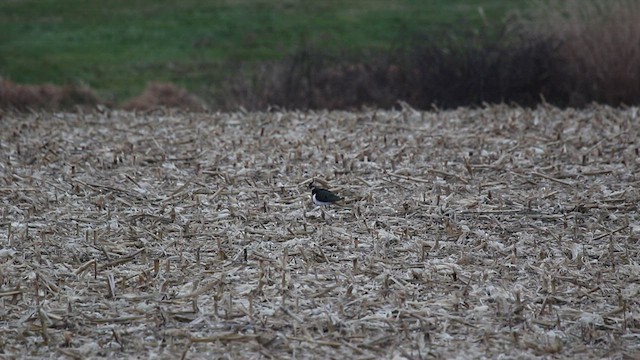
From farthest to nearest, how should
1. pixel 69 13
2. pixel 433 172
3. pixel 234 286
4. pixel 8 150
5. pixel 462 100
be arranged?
pixel 69 13 → pixel 462 100 → pixel 8 150 → pixel 433 172 → pixel 234 286

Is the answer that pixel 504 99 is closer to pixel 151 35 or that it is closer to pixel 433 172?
pixel 433 172

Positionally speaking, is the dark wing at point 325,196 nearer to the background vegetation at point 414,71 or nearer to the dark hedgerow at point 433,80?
the background vegetation at point 414,71

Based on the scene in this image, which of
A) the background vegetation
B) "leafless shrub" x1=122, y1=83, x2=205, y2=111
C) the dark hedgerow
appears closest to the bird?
the background vegetation

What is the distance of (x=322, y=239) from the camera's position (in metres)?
5.93

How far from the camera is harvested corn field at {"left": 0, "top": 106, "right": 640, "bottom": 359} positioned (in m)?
4.61

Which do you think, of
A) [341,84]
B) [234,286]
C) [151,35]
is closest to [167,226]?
[234,286]

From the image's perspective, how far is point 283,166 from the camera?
25.3 ft

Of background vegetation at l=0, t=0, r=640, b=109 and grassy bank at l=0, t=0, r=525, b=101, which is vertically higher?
background vegetation at l=0, t=0, r=640, b=109

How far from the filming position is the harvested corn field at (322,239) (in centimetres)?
461

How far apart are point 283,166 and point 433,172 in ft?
3.55

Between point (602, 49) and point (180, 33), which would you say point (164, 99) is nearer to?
point (602, 49)

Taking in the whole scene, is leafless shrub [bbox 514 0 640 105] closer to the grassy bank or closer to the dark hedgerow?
the dark hedgerow

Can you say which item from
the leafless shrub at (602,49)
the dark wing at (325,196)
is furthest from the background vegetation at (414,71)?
the dark wing at (325,196)

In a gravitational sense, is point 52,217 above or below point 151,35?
above
